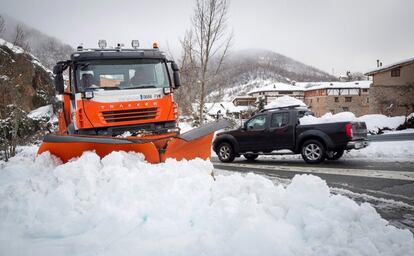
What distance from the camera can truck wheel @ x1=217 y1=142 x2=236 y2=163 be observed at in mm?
11430

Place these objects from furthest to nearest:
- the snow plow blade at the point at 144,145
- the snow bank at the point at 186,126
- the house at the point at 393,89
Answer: the house at the point at 393,89
the snow bank at the point at 186,126
the snow plow blade at the point at 144,145

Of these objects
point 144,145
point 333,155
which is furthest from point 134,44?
point 333,155

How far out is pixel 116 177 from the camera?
12.9 ft

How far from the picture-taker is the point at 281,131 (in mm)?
10180

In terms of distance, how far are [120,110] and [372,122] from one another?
20199mm

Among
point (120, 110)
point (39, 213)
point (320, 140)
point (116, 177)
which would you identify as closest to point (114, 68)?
point (120, 110)

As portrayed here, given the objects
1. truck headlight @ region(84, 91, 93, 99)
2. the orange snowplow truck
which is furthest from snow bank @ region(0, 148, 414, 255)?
truck headlight @ region(84, 91, 93, 99)

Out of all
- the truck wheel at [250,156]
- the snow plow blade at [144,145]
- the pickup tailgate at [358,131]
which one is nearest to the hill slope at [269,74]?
the truck wheel at [250,156]

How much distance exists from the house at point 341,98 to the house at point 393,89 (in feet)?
81.6

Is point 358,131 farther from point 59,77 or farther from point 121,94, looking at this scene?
point 59,77

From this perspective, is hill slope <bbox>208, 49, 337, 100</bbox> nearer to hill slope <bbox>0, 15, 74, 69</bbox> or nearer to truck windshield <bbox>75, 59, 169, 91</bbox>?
hill slope <bbox>0, 15, 74, 69</bbox>

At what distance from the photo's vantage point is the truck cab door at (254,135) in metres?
10.7

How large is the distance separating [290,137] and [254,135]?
1.32 m

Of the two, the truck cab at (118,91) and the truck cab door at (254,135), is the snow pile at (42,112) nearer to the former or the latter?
the truck cab door at (254,135)
